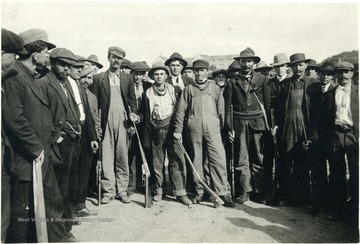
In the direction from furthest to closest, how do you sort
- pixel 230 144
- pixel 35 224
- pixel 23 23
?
1. pixel 230 144
2. pixel 23 23
3. pixel 35 224

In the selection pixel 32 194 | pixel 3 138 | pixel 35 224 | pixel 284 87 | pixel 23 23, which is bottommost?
pixel 35 224

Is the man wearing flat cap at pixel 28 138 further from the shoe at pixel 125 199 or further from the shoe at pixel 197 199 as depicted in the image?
the shoe at pixel 197 199

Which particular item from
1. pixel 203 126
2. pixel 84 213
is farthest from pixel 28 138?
pixel 203 126

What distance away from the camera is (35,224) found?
3.37m

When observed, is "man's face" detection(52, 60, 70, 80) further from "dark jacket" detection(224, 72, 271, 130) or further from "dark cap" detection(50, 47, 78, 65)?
"dark jacket" detection(224, 72, 271, 130)

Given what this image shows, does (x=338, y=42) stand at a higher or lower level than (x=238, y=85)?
higher

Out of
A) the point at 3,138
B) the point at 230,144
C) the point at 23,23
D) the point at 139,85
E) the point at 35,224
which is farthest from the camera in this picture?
the point at 139,85

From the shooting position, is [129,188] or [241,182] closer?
[241,182]

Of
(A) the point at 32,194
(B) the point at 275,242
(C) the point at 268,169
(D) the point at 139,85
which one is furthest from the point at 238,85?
(A) the point at 32,194

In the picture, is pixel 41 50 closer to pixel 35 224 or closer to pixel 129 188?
pixel 35 224

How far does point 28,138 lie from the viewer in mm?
3162

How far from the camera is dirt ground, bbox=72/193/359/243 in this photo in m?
4.00

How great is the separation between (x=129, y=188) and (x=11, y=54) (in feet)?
11.0

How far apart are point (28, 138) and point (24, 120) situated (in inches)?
7.0
